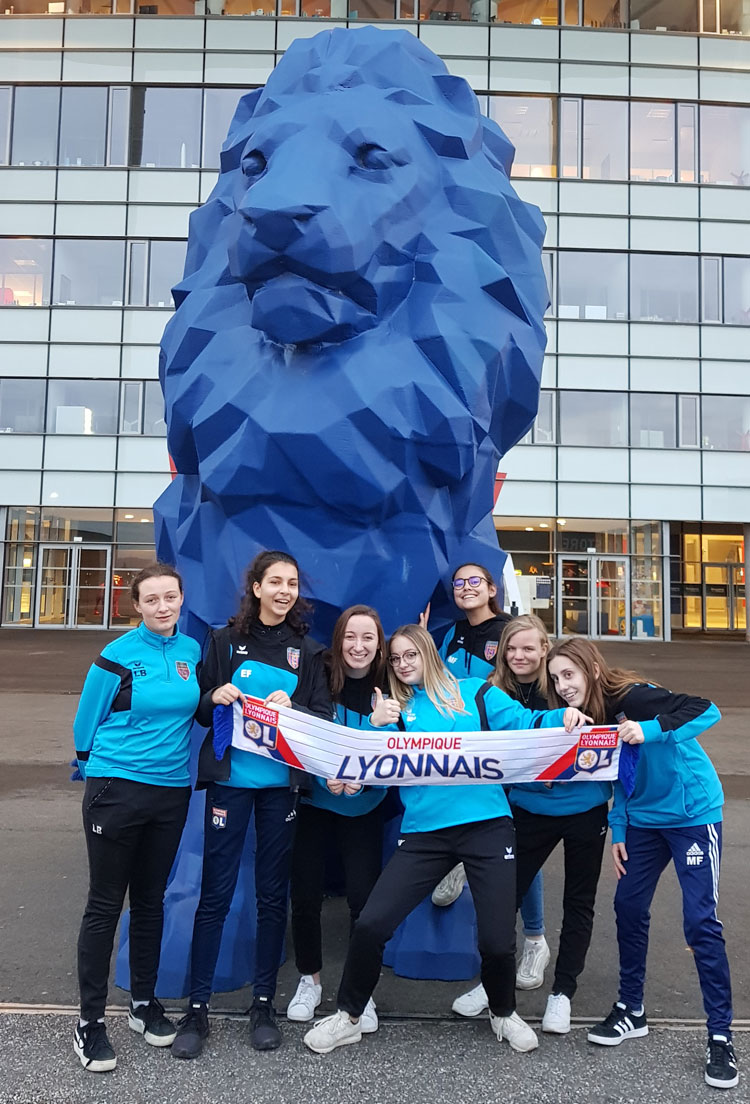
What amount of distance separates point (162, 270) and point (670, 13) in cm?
1240

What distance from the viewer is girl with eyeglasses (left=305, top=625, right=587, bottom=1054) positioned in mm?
2604

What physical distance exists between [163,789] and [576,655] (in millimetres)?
1354

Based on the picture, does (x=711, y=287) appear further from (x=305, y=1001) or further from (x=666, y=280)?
(x=305, y=1001)

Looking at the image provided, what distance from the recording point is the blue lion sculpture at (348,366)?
305cm

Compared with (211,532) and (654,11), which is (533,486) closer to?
(654,11)

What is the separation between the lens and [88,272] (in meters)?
18.5

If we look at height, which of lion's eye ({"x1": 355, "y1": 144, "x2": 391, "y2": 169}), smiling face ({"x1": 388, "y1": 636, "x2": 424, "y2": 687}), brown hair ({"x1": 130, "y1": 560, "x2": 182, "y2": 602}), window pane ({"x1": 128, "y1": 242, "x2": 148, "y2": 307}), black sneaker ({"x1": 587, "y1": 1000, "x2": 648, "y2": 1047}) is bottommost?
black sneaker ({"x1": 587, "y1": 1000, "x2": 648, "y2": 1047})

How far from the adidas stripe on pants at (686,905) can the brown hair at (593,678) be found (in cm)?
41

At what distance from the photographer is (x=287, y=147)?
316 centimetres

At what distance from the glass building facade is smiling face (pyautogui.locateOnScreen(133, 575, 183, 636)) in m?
15.8

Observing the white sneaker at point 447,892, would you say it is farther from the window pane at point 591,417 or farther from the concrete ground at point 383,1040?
the window pane at point 591,417

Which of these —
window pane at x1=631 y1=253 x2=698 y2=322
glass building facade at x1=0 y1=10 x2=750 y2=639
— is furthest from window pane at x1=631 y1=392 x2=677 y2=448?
window pane at x1=631 y1=253 x2=698 y2=322

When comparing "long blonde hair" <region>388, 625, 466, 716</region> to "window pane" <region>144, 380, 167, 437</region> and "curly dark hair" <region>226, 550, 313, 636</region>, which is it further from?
"window pane" <region>144, 380, 167, 437</region>

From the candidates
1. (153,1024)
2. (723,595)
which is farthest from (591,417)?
(153,1024)
